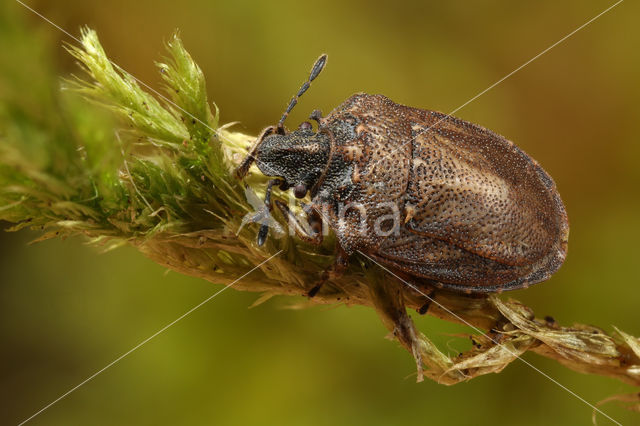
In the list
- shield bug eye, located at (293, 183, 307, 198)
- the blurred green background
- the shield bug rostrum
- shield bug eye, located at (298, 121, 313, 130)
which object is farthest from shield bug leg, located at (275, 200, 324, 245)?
the blurred green background

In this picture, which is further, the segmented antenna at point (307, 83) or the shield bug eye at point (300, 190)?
the segmented antenna at point (307, 83)

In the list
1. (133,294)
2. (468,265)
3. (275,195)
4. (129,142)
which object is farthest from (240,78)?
(468,265)

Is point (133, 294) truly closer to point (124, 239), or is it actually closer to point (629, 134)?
point (124, 239)

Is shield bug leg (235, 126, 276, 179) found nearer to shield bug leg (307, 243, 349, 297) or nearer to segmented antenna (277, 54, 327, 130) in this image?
segmented antenna (277, 54, 327, 130)

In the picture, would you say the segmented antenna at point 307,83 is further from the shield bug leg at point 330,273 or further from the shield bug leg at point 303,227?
the shield bug leg at point 330,273

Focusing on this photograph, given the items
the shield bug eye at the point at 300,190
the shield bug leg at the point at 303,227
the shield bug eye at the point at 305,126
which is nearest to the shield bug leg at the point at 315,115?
the shield bug eye at the point at 305,126

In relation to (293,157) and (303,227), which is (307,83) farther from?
(303,227)

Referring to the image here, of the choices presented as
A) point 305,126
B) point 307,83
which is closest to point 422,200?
point 305,126
